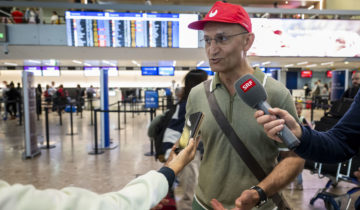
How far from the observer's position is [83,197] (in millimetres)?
817

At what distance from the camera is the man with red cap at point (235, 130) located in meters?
1.36

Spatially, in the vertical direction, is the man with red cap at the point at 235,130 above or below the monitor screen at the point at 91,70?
below

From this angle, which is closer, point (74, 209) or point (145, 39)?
point (74, 209)

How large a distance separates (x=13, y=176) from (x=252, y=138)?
5250 mm

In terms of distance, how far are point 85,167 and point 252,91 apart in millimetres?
5274

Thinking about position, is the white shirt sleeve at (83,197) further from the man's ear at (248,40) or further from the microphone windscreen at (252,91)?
the man's ear at (248,40)

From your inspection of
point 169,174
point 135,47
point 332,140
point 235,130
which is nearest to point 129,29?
point 135,47

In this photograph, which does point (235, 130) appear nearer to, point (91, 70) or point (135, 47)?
point (135, 47)

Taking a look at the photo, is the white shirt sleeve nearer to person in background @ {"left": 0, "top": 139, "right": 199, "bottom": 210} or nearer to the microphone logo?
person in background @ {"left": 0, "top": 139, "right": 199, "bottom": 210}

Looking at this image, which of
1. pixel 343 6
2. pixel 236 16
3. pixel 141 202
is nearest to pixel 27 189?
pixel 141 202

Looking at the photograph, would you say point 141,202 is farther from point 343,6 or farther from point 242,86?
point 343,6

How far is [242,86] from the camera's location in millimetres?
1007

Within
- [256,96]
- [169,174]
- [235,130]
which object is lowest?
[169,174]

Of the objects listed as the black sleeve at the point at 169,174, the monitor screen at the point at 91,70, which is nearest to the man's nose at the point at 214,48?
the black sleeve at the point at 169,174
